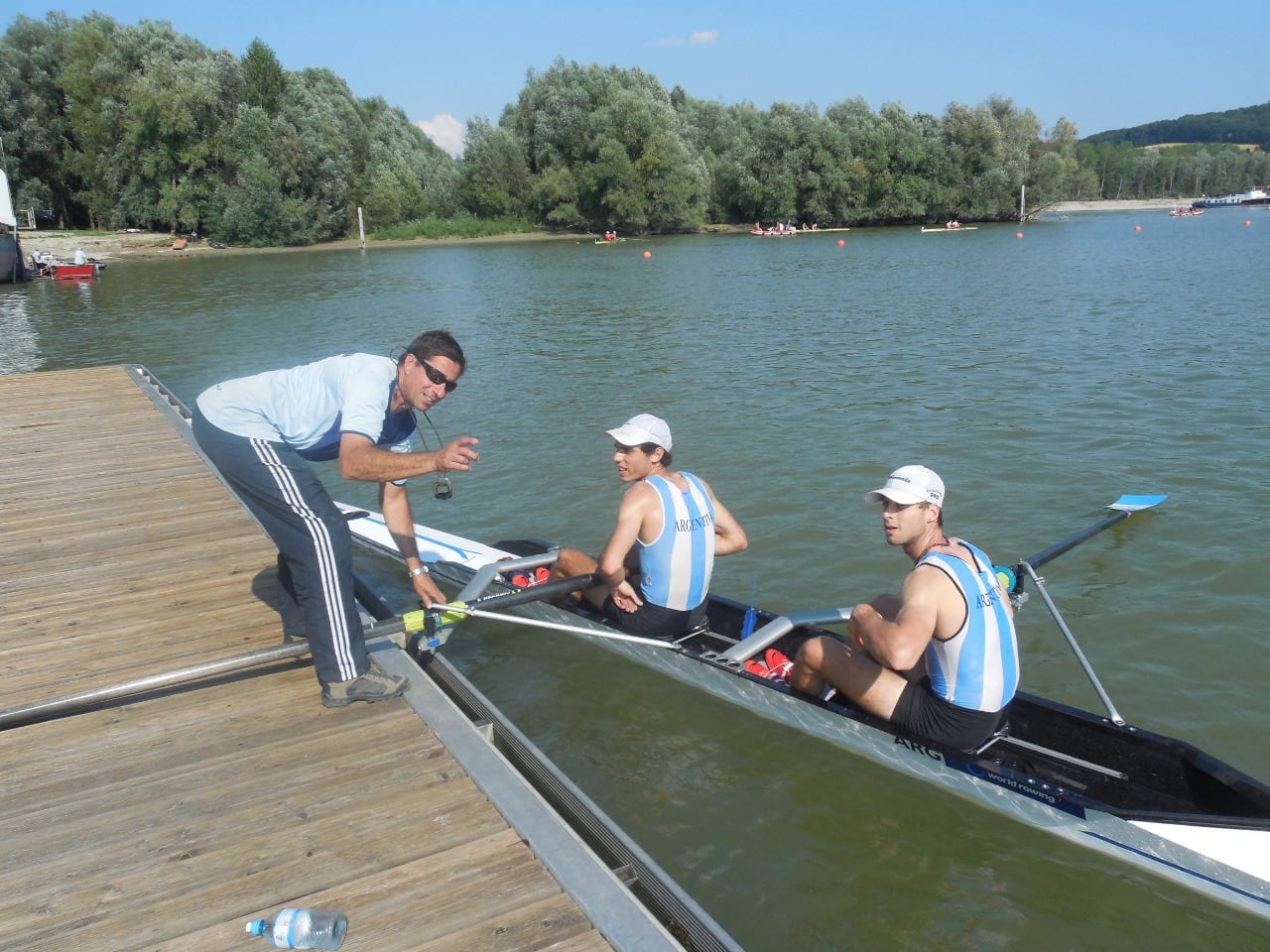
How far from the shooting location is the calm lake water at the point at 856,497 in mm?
4980

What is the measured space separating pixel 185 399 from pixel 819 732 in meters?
15.4

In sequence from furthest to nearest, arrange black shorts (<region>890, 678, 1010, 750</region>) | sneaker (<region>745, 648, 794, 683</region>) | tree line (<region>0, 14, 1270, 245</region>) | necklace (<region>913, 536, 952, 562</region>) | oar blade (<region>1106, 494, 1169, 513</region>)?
tree line (<region>0, 14, 1270, 245</region>) < oar blade (<region>1106, 494, 1169, 513</region>) < sneaker (<region>745, 648, 794, 683</region>) < black shorts (<region>890, 678, 1010, 750</region>) < necklace (<region>913, 536, 952, 562</region>)

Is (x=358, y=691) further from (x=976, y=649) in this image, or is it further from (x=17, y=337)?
(x=17, y=337)

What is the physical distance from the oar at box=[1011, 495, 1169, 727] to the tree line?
61861 millimetres

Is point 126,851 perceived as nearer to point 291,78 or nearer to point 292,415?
point 292,415

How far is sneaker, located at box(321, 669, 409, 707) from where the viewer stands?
4812 millimetres

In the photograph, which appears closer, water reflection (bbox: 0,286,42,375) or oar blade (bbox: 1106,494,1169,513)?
oar blade (bbox: 1106,494,1169,513)

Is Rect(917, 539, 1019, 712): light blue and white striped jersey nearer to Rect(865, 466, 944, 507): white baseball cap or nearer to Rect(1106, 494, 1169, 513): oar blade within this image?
Rect(865, 466, 944, 507): white baseball cap

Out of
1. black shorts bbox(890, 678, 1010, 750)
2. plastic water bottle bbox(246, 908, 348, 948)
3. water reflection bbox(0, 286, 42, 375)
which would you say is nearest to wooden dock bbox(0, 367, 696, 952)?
plastic water bottle bbox(246, 908, 348, 948)

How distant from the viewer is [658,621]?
621 cm

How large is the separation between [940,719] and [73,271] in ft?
158

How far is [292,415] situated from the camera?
4.73 meters

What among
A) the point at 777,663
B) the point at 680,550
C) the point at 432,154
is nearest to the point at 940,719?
the point at 777,663

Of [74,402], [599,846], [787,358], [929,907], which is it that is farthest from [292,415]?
[787,358]
